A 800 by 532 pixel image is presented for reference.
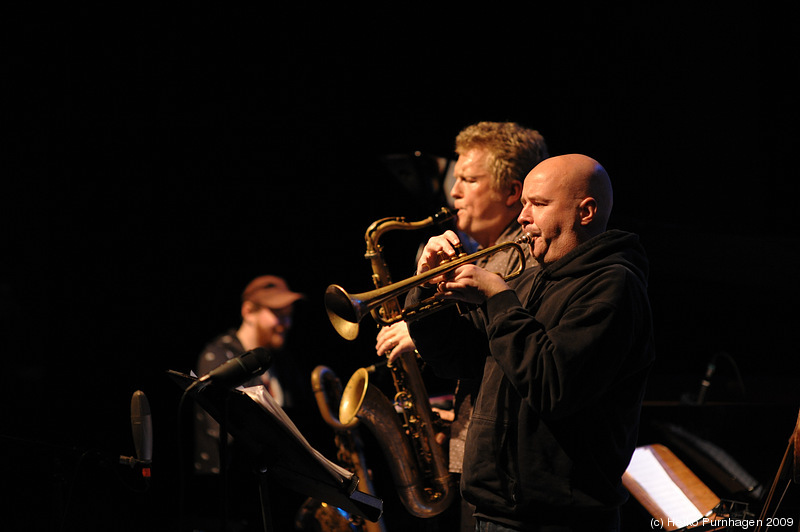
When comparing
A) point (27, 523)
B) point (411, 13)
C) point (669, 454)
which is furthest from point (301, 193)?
point (669, 454)

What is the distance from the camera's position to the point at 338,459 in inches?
163

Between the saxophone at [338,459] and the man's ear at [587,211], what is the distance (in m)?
2.13

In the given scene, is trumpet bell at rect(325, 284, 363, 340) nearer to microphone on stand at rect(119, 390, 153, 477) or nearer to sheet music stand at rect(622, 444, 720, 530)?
microphone on stand at rect(119, 390, 153, 477)

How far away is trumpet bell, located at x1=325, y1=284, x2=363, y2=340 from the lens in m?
2.50

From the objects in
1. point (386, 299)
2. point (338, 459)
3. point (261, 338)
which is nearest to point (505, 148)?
point (386, 299)

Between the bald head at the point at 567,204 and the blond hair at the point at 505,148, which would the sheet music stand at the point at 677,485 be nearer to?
the bald head at the point at 567,204

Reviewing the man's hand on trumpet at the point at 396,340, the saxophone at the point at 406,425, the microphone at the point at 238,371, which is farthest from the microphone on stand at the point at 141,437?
the saxophone at the point at 406,425

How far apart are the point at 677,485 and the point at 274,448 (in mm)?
1738

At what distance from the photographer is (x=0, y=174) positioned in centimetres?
521

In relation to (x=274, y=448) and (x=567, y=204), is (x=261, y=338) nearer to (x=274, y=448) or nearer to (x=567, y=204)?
(x=274, y=448)

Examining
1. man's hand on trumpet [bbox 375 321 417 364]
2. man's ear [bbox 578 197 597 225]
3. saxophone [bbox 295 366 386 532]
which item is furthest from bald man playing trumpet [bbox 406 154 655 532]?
saxophone [bbox 295 366 386 532]

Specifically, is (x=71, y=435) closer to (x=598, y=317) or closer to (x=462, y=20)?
(x=598, y=317)

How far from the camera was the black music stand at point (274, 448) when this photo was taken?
2.13m

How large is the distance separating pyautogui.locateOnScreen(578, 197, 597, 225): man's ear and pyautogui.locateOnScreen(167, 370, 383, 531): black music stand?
1.12 m
